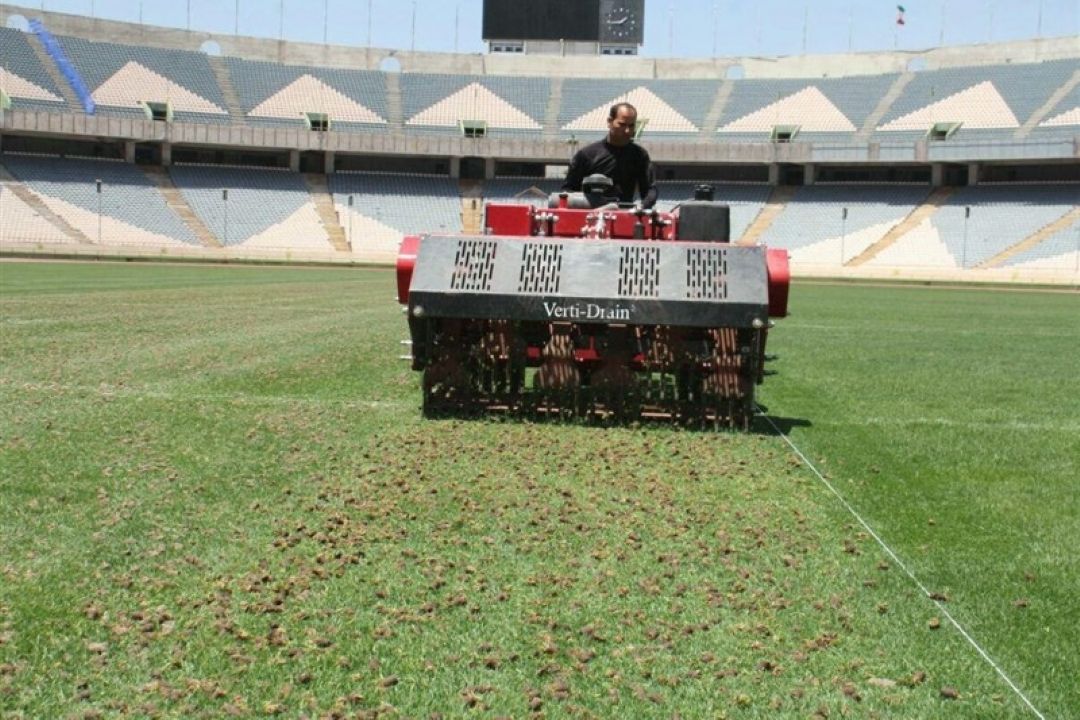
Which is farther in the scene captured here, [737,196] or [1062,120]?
[737,196]

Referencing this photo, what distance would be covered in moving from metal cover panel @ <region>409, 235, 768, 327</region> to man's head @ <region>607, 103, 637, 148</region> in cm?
145

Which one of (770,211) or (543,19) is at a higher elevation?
(543,19)

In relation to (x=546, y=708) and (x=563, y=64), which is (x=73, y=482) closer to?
(x=546, y=708)

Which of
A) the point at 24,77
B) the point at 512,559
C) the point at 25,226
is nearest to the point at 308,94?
the point at 24,77

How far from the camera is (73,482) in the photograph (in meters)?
5.58

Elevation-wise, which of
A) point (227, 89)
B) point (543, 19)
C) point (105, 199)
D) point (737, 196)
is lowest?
point (105, 199)

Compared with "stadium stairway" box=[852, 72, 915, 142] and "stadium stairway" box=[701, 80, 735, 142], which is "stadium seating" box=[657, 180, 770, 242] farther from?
"stadium stairway" box=[852, 72, 915, 142]

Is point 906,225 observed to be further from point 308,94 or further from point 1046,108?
point 308,94

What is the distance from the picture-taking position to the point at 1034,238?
189 feet

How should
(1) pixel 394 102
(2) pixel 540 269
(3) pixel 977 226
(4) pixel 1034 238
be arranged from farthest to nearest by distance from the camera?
(1) pixel 394 102 → (3) pixel 977 226 → (4) pixel 1034 238 → (2) pixel 540 269

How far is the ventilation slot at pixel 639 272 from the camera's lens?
8.01 meters

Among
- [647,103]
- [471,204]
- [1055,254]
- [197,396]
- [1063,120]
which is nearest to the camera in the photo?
[197,396]

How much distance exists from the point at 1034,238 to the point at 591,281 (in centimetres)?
5495

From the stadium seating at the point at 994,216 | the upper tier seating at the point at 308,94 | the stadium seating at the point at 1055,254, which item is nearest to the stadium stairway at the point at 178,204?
the upper tier seating at the point at 308,94
